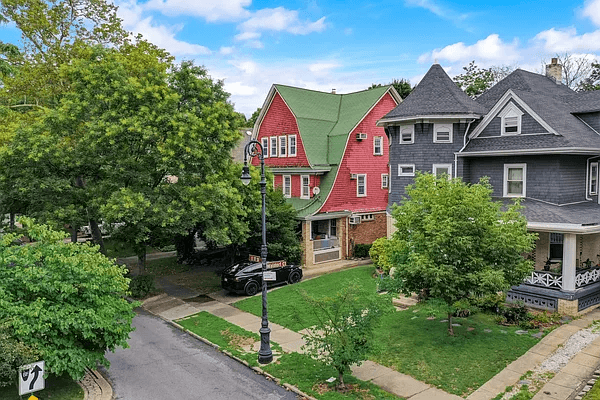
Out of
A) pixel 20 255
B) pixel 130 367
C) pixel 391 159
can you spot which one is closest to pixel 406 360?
pixel 130 367

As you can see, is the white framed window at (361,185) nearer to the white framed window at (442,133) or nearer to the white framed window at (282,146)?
the white framed window at (282,146)

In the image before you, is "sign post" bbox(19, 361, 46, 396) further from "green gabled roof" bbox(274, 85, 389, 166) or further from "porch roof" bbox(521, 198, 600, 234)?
"green gabled roof" bbox(274, 85, 389, 166)


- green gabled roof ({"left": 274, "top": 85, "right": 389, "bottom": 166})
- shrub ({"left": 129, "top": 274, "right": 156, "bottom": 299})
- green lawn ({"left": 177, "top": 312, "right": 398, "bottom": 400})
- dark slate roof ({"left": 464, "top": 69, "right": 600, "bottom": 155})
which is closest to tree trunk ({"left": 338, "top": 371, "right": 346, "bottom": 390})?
green lawn ({"left": 177, "top": 312, "right": 398, "bottom": 400})

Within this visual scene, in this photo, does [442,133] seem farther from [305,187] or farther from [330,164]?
[305,187]

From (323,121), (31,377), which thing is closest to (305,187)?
(323,121)

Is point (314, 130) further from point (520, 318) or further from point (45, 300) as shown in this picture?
point (45, 300)

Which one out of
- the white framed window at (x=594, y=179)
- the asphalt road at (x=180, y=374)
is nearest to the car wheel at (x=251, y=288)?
the asphalt road at (x=180, y=374)
